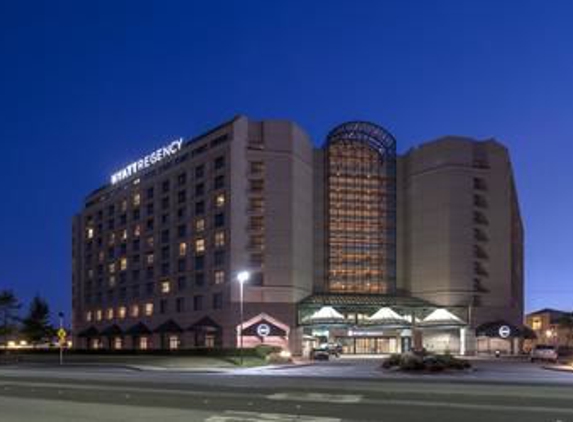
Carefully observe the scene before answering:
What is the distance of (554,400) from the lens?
84.5 feet

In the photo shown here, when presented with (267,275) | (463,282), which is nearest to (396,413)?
(267,275)

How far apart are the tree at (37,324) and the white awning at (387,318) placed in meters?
65.0

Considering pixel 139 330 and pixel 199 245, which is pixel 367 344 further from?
pixel 139 330

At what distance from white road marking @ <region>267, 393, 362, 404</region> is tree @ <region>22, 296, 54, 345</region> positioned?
123867 mm

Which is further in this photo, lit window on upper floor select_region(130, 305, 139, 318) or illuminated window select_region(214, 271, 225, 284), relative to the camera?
lit window on upper floor select_region(130, 305, 139, 318)

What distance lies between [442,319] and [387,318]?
725cm

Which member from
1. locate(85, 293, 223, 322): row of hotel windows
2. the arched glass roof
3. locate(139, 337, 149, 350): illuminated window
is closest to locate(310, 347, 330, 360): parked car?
locate(85, 293, 223, 322): row of hotel windows

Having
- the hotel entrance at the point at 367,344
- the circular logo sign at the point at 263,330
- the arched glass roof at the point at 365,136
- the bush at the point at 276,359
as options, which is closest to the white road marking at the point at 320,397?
the bush at the point at 276,359

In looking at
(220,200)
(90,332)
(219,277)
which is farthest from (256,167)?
(90,332)

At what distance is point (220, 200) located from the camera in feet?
364

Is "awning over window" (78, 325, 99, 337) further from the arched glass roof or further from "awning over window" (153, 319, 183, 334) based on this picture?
the arched glass roof

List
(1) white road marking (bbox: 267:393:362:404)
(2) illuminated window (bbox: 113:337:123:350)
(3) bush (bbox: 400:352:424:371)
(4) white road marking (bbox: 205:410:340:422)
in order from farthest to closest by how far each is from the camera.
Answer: (2) illuminated window (bbox: 113:337:123:350), (3) bush (bbox: 400:352:424:371), (1) white road marking (bbox: 267:393:362:404), (4) white road marking (bbox: 205:410:340:422)

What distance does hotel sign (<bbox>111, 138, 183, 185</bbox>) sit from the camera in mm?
127812

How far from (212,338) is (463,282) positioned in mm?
35554
